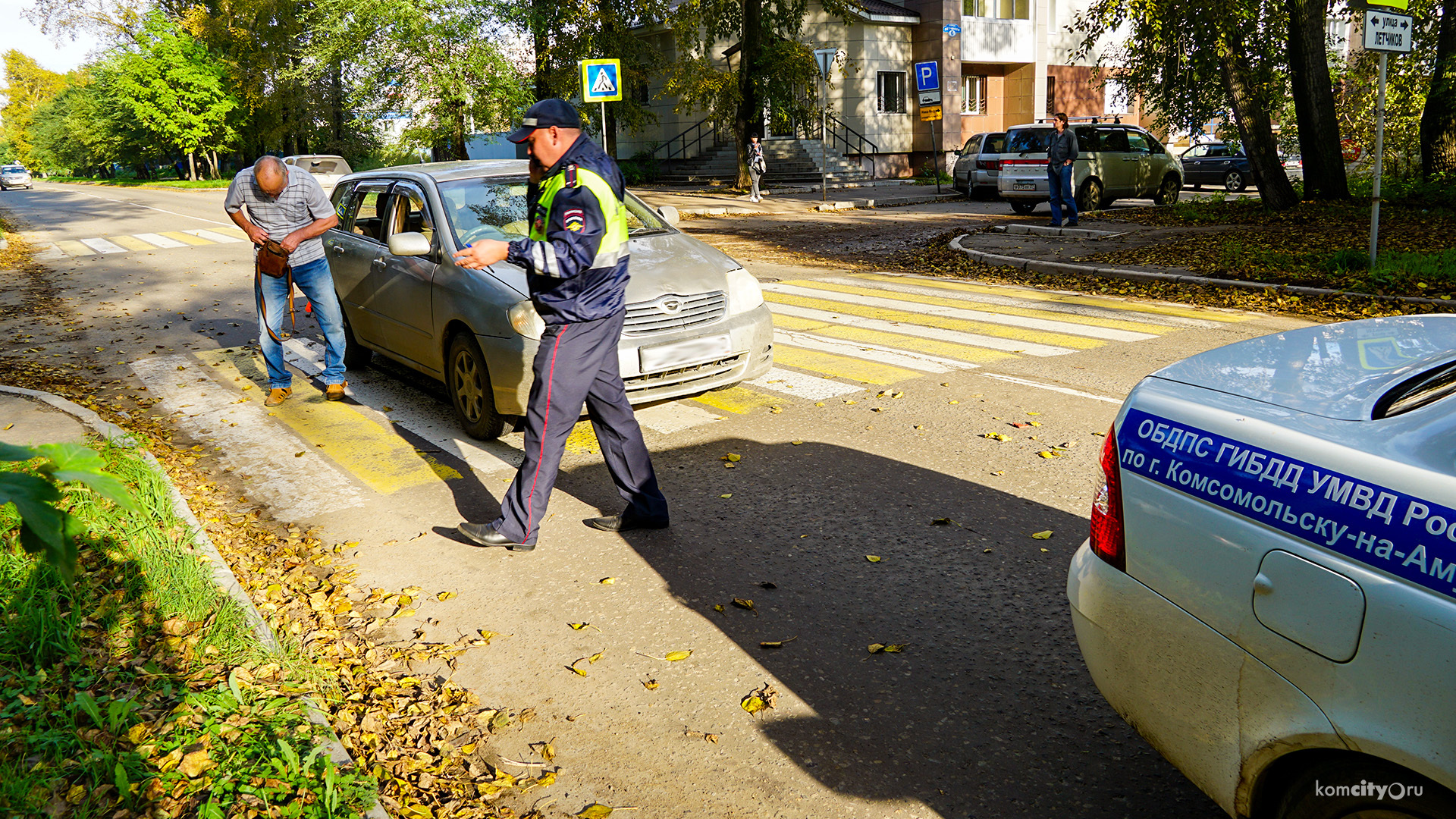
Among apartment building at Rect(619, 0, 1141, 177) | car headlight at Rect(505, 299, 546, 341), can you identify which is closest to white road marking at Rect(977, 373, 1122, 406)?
car headlight at Rect(505, 299, 546, 341)

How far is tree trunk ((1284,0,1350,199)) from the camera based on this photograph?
1717 centimetres

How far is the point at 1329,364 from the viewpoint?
8.93 ft

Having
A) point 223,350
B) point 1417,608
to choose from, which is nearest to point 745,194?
point 223,350

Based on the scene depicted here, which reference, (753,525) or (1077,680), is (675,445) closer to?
(753,525)

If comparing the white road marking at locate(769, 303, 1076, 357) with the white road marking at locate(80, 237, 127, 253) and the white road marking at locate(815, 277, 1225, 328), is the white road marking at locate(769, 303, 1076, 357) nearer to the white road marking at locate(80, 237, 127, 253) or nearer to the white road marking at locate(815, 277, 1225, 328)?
the white road marking at locate(815, 277, 1225, 328)

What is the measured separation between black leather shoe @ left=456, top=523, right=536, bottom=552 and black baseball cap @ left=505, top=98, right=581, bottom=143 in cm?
181

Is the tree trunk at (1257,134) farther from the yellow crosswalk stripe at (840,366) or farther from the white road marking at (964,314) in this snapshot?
the yellow crosswalk stripe at (840,366)

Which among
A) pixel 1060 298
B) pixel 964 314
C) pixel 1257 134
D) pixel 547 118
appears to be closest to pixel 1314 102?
pixel 1257 134

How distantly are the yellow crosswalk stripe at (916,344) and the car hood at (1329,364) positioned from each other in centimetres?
555

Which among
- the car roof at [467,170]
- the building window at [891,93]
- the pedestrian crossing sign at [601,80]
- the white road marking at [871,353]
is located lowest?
the white road marking at [871,353]

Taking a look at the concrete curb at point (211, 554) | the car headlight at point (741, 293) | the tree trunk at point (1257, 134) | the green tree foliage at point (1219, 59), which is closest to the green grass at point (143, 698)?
the concrete curb at point (211, 554)

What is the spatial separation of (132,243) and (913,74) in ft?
91.9

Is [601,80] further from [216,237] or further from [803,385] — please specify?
[803,385]

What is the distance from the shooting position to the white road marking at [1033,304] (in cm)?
1028
